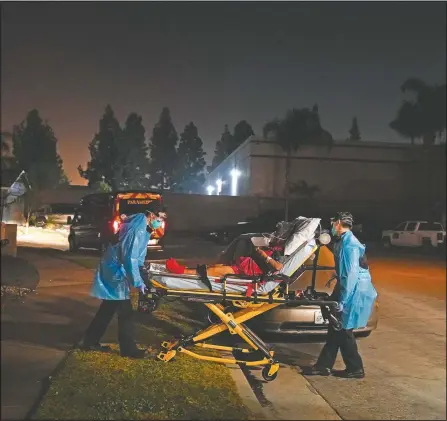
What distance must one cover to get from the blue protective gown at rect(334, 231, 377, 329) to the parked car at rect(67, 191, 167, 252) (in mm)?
10366

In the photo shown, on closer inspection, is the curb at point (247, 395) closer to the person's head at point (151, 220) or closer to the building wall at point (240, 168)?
the person's head at point (151, 220)

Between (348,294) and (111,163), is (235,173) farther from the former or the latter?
(348,294)

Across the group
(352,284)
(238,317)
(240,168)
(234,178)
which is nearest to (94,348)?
(238,317)

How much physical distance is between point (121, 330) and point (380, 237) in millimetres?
20352

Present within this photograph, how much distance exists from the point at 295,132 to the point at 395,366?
25.2 metres

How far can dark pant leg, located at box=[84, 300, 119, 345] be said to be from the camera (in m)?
5.59

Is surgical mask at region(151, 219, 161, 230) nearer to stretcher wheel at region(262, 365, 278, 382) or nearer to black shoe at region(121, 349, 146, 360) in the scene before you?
black shoe at region(121, 349, 146, 360)

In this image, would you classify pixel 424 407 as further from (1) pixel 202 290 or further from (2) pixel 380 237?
(2) pixel 380 237

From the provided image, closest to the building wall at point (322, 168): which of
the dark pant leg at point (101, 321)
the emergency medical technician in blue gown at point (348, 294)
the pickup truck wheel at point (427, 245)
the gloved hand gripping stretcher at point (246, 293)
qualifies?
the pickup truck wheel at point (427, 245)

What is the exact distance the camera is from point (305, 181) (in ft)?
103

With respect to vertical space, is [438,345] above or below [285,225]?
below

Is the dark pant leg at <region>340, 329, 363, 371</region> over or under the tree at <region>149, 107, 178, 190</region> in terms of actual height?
under

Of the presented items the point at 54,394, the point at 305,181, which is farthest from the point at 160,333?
the point at 305,181

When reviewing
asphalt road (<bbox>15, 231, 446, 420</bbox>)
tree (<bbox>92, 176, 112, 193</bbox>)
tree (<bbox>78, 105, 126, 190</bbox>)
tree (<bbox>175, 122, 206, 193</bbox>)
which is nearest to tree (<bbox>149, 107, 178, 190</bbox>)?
tree (<bbox>175, 122, 206, 193</bbox>)
